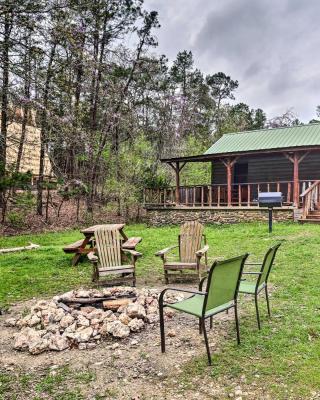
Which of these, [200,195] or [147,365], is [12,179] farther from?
[147,365]

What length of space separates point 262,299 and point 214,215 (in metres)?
9.86

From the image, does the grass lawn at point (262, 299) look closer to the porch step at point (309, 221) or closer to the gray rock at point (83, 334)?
the porch step at point (309, 221)

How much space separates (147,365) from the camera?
11.1 feet

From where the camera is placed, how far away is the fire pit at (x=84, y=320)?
3848mm

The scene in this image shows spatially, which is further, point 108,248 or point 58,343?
point 108,248

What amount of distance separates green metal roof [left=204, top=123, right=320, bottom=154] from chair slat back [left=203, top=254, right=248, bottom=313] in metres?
12.1

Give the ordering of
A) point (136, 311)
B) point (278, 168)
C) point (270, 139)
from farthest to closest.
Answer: point (270, 139), point (278, 168), point (136, 311)

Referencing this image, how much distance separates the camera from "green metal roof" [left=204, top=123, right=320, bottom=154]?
15991 mm

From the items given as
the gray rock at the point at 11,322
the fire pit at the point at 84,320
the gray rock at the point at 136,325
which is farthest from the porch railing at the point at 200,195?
the gray rock at the point at 11,322

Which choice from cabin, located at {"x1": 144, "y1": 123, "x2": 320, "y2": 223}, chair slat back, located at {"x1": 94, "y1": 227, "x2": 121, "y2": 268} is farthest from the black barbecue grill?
chair slat back, located at {"x1": 94, "y1": 227, "x2": 121, "y2": 268}

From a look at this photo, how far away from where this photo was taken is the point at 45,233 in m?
13.9

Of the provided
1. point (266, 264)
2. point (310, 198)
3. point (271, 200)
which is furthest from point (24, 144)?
point (266, 264)

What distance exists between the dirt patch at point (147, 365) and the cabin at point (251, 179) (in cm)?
1018

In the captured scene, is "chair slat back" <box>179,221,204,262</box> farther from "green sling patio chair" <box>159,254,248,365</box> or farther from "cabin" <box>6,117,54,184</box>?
"cabin" <box>6,117,54,184</box>
